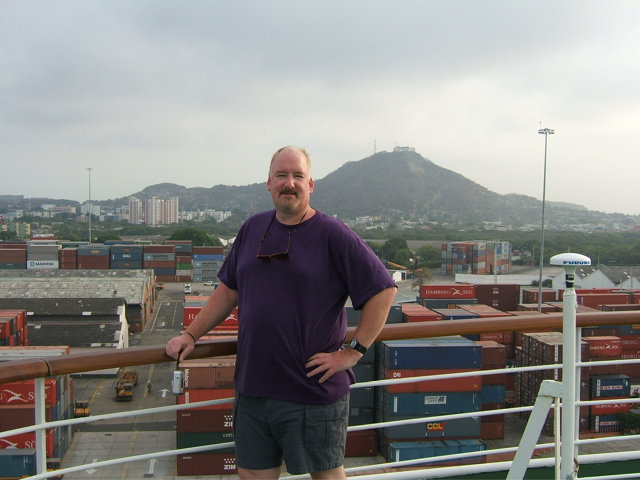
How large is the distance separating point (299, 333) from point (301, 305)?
0.05 meters

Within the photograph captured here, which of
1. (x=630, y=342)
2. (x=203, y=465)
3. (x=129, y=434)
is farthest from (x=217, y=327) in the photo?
(x=630, y=342)

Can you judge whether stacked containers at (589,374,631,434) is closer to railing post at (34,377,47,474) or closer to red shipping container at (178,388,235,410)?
red shipping container at (178,388,235,410)

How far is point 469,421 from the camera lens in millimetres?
6531

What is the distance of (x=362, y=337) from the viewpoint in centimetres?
104

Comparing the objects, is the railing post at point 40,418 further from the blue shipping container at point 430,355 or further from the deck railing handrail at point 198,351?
the blue shipping container at point 430,355

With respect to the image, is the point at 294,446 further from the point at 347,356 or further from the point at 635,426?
the point at 635,426

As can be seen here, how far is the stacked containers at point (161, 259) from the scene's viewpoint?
2833cm

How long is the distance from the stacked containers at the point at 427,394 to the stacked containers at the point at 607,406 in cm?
265

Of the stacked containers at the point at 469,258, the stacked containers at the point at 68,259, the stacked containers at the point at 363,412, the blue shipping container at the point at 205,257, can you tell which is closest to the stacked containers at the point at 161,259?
the blue shipping container at the point at 205,257

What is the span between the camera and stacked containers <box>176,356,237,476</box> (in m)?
5.66

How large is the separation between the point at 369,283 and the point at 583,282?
2452 centimetres

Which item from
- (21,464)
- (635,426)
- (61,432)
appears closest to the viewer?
(21,464)

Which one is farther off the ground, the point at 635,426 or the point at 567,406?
the point at 567,406

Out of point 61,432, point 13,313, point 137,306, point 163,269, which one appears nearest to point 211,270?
point 163,269
